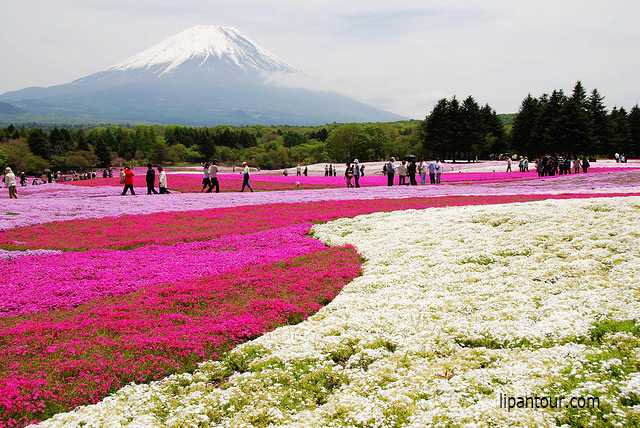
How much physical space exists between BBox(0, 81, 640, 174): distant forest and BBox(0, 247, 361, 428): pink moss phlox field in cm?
9842

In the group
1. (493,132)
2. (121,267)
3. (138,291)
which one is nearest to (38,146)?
(493,132)

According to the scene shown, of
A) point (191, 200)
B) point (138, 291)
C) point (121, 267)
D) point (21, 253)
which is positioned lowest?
point (138, 291)

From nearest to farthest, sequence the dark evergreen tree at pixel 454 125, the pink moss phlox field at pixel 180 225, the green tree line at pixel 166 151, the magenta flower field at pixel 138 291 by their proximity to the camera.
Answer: the magenta flower field at pixel 138 291 < the pink moss phlox field at pixel 180 225 < the dark evergreen tree at pixel 454 125 < the green tree line at pixel 166 151

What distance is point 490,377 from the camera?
24.1ft

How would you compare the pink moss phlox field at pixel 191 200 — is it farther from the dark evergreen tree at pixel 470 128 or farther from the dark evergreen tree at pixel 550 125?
the dark evergreen tree at pixel 470 128

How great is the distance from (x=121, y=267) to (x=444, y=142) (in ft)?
342

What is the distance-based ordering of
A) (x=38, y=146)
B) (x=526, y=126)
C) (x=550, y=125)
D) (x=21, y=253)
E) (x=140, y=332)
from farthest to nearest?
(x=38, y=146), (x=526, y=126), (x=550, y=125), (x=21, y=253), (x=140, y=332)

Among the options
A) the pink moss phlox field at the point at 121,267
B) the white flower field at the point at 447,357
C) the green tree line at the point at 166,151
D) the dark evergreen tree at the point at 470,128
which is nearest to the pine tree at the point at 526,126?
the dark evergreen tree at the point at 470,128

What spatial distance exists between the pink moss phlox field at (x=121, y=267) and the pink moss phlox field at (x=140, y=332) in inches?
34.0

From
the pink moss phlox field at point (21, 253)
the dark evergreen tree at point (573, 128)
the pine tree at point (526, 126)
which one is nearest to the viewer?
the pink moss phlox field at point (21, 253)

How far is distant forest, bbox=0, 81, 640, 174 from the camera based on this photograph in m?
99.0

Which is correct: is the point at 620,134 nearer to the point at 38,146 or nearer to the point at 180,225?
the point at 180,225

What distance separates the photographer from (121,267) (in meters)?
15.9

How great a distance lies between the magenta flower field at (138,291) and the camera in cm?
824
